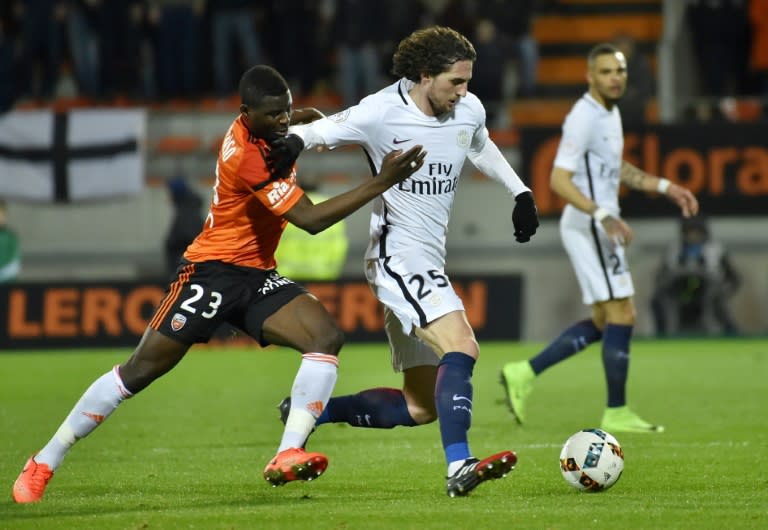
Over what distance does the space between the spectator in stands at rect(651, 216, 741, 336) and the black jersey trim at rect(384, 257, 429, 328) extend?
38.3 ft

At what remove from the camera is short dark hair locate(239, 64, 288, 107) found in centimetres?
657

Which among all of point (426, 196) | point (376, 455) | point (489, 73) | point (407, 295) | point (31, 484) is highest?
point (426, 196)

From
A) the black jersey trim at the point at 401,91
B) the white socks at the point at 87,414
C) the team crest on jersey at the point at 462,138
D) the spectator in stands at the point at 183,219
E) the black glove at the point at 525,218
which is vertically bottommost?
the spectator in stands at the point at 183,219

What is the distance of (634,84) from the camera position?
734 inches

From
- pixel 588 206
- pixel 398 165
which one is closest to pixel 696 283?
pixel 588 206

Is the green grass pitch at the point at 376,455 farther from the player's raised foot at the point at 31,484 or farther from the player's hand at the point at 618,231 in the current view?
the player's hand at the point at 618,231

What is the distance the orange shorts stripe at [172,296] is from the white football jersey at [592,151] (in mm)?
3524

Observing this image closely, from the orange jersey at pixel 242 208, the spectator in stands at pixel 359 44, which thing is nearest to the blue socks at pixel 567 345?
the orange jersey at pixel 242 208

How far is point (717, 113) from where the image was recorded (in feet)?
62.7

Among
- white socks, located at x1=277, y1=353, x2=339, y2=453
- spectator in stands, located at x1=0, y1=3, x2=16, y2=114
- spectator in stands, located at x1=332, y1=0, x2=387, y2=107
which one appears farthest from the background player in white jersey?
spectator in stands, located at x1=0, y1=3, x2=16, y2=114

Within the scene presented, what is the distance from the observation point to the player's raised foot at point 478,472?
6.04m

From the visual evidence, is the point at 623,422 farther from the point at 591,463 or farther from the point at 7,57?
the point at 7,57

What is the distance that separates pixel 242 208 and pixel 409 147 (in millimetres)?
802

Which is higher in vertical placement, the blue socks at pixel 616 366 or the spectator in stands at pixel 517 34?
the spectator in stands at pixel 517 34
